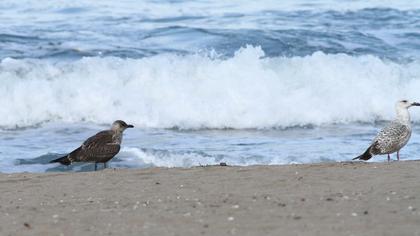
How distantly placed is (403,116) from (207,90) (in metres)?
5.37

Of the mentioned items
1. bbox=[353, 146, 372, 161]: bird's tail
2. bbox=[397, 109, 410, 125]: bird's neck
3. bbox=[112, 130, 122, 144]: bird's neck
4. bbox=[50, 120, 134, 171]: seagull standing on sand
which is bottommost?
bbox=[353, 146, 372, 161]: bird's tail

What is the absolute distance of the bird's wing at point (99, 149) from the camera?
34.0 feet

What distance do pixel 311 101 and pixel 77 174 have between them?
6592mm

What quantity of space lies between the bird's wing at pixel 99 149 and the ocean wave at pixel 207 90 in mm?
3308

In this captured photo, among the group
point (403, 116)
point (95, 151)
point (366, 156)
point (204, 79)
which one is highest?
point (204, 79)

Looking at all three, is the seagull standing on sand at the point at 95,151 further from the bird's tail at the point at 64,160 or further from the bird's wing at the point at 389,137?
the bird's wing at the point at 389,137

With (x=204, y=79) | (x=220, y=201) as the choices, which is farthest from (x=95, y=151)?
(x=204, y=79)

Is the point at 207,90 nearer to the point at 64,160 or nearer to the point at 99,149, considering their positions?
the point at 99,149

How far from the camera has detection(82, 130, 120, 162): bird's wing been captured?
34.0 feet

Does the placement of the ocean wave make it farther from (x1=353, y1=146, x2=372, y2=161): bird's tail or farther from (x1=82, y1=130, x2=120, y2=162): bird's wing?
(x1=353, y1=146, x2=372, y2=161): bird's tail

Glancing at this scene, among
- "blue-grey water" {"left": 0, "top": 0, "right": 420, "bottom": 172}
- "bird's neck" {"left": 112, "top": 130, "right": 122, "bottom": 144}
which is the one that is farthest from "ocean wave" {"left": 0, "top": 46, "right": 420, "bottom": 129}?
"bird's neck" {"left": 112, "top": 130, "right": 122, "bottom": 144}

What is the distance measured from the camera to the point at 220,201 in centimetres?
714

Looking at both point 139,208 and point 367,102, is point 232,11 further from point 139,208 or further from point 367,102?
point 139,208

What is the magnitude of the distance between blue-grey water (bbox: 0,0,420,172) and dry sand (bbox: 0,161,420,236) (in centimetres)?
214
